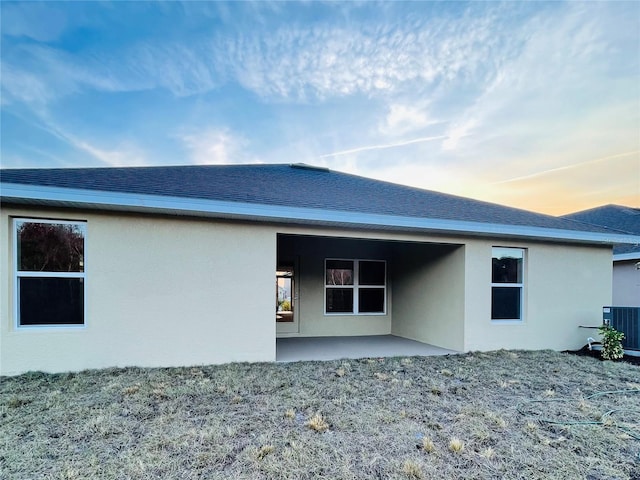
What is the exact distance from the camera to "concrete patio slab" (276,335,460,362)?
7.04m

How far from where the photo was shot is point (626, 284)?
11.2m

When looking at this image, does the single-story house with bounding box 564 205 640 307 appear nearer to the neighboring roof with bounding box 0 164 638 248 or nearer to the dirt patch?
the dirt patch

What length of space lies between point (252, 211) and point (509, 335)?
6.57 m

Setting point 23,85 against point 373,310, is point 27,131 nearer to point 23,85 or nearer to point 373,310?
point 23,85

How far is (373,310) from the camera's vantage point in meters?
10.1

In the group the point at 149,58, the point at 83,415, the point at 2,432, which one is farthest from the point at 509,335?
the point at 149,58

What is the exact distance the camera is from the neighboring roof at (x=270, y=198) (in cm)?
502

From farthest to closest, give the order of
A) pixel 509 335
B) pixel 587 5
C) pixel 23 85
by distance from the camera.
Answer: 1. pixel 23 85
2. pixel 509 335
3. pixel 587 5

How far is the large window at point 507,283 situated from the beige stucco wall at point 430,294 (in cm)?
93

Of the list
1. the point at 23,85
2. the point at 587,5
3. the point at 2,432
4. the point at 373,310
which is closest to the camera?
the point at 2,432

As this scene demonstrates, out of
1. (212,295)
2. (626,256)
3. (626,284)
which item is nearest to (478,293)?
(212,295)

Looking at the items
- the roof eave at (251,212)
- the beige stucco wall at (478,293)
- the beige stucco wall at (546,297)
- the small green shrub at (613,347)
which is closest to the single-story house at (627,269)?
the beige stucco wall at (546,297)

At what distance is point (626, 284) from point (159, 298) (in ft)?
45.5

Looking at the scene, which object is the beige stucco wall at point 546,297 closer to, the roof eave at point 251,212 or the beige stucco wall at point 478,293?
the beige stucco wall at point 478,293
